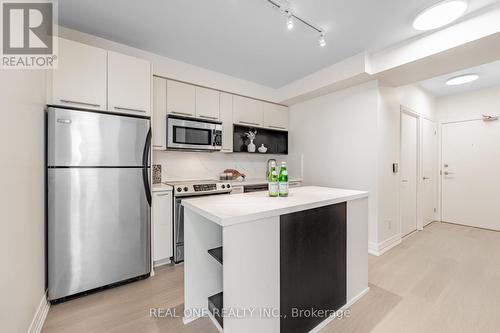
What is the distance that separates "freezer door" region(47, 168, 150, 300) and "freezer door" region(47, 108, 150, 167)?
0.09 metres

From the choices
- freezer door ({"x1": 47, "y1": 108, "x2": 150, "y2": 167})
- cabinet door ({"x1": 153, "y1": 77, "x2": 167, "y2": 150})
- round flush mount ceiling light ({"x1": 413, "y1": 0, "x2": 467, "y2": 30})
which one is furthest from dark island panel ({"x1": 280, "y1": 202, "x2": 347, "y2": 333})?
cabinet door ({"x1": 153, "y1": 77, "x2": 167, "y2": 150})

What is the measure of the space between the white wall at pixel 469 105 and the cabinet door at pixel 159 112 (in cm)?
518

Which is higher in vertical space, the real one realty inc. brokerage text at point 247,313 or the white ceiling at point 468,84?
the white ceiling at point 468,84

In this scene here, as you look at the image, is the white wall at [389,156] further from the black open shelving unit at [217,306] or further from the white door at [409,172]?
the black open shelving unit at [217,306]

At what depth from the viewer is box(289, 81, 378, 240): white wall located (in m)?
2.91

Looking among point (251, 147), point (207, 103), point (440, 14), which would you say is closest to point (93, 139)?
point (207, 103)

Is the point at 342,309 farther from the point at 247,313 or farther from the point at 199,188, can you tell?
the point at 199,188

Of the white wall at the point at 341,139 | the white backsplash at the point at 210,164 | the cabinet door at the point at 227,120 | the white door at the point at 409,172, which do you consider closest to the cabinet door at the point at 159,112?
the white backsplash at the point at 210,164

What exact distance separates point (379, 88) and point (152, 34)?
9.26 ft

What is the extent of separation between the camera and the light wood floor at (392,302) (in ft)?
5.19

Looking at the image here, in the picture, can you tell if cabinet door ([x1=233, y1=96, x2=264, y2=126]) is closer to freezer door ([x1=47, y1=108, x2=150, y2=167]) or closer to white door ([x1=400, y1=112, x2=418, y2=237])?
freezer door ([x1=47, y1=108, x2=150, y2=167])

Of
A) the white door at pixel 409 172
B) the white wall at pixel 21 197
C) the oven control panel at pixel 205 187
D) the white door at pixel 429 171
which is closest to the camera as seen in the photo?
the white wall at pixel 21 197

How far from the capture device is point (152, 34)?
235 centimetres

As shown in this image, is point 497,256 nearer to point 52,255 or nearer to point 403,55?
point 403,55
